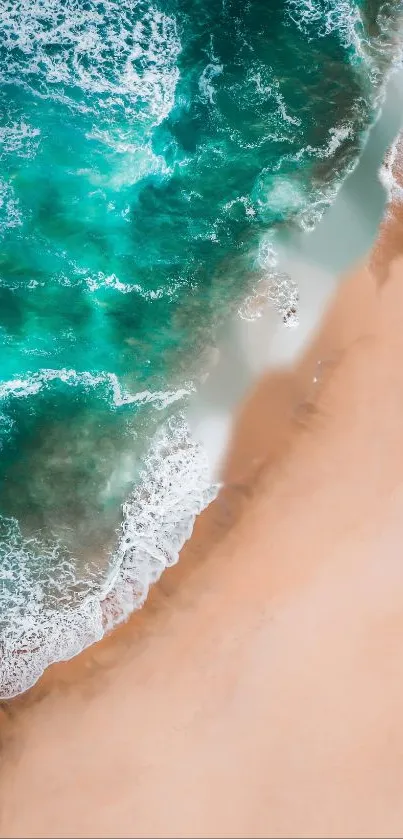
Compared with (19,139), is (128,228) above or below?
below

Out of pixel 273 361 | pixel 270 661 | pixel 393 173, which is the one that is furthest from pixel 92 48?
pixel 270 661

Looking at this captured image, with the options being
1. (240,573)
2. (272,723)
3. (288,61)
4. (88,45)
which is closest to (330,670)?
(272,723)

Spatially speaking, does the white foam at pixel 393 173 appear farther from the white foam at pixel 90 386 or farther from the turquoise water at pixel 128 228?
the white foam at pixel 90 386

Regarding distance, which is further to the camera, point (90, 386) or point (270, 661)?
point (90, 386)

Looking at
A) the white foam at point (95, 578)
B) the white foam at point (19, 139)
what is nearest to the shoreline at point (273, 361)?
the white foam at point (95, 578)

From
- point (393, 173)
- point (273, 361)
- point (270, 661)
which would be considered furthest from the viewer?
point (393, 173)

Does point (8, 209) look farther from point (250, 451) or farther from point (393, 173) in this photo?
point (393, 173)

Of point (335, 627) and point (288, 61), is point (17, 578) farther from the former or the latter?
point (288, 61)
